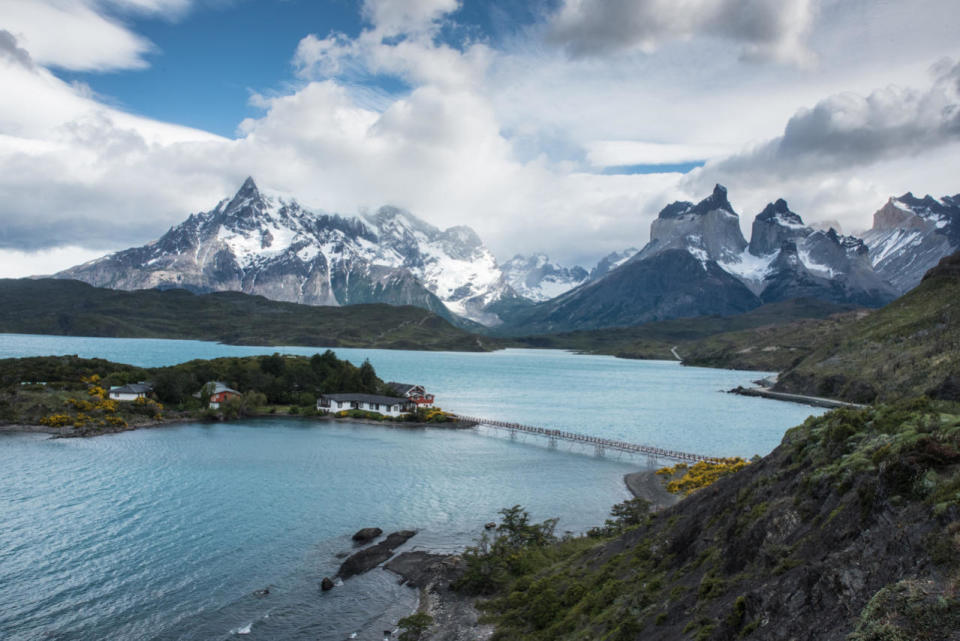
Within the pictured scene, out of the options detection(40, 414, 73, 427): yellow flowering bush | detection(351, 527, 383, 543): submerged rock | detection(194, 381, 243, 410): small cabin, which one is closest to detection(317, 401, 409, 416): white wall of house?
detection(194, 381, 243, 410): small cabin

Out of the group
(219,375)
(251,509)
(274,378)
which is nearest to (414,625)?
(251,509)

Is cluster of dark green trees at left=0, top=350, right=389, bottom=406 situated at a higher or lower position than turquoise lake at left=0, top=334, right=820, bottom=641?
higher

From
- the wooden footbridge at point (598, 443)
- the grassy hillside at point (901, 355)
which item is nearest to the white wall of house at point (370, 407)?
the wooden footbridge at point (598, 443)

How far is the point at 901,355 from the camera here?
140 metres

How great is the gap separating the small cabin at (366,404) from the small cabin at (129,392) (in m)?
33.3

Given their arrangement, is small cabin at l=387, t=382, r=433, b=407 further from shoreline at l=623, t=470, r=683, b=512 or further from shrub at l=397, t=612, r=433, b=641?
shrub at l=397, t=612, r=433, b=641

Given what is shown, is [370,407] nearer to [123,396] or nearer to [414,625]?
[123,396]

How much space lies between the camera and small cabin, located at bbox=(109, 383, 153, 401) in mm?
110750

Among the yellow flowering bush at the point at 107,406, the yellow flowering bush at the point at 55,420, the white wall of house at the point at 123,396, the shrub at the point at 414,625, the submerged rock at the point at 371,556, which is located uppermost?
the white wall of house at the point at 123,396

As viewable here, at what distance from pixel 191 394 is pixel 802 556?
126m

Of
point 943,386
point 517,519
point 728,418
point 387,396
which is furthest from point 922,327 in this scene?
point 517,519

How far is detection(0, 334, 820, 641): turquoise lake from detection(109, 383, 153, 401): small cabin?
14.8 m

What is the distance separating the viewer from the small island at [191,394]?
99438mm

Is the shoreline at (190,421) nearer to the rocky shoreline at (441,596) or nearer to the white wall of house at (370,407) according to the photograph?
the white wall of house at (370,407)
